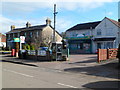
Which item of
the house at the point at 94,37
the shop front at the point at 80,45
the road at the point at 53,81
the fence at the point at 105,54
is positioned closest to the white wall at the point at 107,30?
the house at the point at 94,37

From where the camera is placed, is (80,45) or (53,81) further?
(80,45)

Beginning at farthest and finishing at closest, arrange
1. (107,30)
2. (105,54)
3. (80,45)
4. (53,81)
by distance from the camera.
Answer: (80,45) → (107,30) → (105,54) → (53,81)

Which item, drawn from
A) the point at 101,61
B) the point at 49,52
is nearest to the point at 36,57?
the point at 49,52

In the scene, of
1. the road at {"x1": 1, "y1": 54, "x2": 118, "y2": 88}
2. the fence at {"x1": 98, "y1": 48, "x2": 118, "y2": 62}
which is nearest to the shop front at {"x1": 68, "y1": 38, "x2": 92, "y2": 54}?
the fence at {"x1": 98, "y1": 48, "x2": 118, "y2": 62}

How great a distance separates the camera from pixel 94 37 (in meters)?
34.9

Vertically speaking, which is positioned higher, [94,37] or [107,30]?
[107,30]

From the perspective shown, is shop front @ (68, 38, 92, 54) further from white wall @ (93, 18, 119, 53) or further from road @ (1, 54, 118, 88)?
road @ (1, 54, 118, 88)

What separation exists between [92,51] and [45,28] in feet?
53.7

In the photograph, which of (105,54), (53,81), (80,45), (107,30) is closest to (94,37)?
(107,30)

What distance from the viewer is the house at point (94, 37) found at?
32344 millimetres

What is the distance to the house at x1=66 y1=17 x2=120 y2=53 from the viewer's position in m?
32.3

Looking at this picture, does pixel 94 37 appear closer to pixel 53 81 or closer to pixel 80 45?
pixel 80 45

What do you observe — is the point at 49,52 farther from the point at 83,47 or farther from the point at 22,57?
the point at 83,47

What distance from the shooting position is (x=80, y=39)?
120ft
